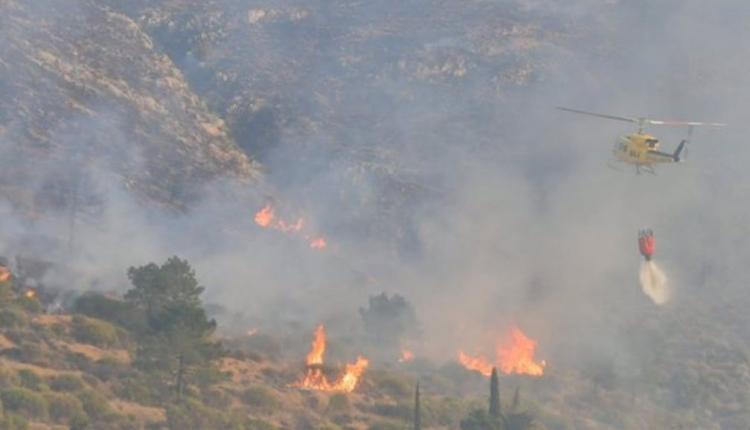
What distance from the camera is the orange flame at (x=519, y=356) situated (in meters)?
86.6

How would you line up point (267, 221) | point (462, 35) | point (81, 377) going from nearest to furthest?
point (81, 377) → point (267, 221) → point (462, 35)

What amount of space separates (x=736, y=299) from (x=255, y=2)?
7839cm

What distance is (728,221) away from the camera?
110 metres

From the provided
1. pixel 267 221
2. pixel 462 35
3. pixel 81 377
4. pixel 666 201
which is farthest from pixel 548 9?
pixel 81 377

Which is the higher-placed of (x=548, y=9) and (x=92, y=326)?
(x=548, y=9)

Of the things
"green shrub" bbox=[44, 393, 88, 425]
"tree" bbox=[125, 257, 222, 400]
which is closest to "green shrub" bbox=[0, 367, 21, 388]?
"green shrub" bbox=[44, 393, 88, 425]

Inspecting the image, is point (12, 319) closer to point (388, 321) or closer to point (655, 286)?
point (388, 321)

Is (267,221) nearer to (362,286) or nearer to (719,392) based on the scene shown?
(362,286)

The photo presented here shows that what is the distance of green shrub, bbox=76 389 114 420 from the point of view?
161 feet

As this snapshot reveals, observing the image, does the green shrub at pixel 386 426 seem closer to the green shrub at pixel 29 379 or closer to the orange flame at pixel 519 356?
the green shrub at pixel 29 379

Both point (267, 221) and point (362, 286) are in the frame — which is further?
point (267, 221)

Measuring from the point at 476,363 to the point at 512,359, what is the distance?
3275mm

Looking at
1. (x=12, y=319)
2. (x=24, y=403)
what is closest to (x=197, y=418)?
(x=24, y=403)

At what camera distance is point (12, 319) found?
60.6m
